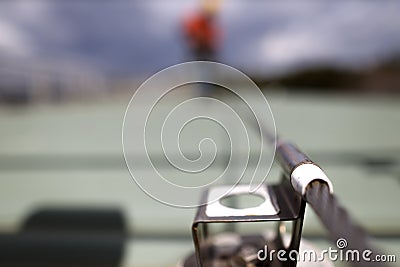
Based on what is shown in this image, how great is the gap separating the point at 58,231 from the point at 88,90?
3.96 meters

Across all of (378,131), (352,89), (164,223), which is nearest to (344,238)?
(164,223)

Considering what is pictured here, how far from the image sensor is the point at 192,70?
109cm

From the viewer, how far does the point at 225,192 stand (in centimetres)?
98

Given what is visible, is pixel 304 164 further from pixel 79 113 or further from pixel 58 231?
pixel 79 113

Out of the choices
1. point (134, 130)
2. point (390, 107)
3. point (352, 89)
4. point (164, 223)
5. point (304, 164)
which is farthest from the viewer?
point (352, 89)

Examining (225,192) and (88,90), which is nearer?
(225,192)

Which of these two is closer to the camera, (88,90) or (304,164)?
(304,164)

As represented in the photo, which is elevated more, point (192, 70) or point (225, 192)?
point (192, 70)

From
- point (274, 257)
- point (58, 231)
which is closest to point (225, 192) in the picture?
point (274, 257)

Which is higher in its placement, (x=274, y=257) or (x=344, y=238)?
(x=344, y=238)

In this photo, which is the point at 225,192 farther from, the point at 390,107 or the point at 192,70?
the point at 390,107

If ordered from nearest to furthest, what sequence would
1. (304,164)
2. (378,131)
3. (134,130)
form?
1. (304,164)
2. (134,130)
3. (378,131)

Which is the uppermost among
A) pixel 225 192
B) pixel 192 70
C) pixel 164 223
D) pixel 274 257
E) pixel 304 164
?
pixel 192 70

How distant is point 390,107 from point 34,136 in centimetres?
323
